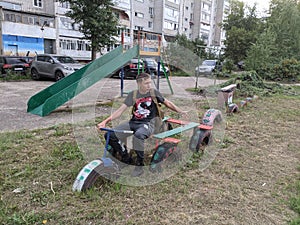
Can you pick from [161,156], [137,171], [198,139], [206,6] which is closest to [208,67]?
[198,139]

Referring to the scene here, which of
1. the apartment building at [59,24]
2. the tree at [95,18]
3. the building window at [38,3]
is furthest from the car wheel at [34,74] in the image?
the building window at [38,3]

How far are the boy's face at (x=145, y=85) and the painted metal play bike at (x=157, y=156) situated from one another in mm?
605

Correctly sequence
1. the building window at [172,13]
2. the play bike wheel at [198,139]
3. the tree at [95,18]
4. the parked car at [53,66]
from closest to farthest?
the play bike wheel at [198,139], the parked car at [53,66], the tree at [95,18], the building window at [172,13]

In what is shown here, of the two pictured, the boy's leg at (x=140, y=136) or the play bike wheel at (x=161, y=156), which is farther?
the play bike wheel at (x=161, y=156)

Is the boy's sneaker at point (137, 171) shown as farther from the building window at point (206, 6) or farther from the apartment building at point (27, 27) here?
the building window at point (206, 6)

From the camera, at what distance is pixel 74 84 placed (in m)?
5.61

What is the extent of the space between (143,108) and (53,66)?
10892 mm

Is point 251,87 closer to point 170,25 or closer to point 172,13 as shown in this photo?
point 170,25

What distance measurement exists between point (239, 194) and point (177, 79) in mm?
12565

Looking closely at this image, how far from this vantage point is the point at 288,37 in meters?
21.1

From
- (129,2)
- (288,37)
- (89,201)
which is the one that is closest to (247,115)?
(89,201)

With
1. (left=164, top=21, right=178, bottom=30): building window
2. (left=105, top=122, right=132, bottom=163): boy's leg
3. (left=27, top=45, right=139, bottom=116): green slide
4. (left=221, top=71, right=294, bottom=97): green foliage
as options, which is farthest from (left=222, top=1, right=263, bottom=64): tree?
(left=105, top=122, right=132, bottom=163): boy's leg

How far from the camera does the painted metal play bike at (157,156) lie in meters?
2.75

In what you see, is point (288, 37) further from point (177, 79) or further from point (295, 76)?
point (177, 79)
